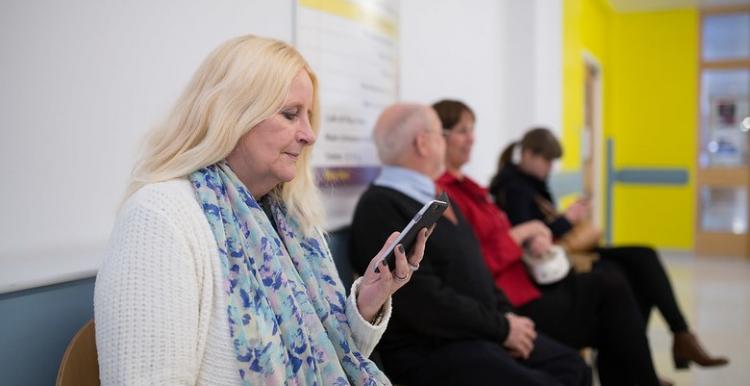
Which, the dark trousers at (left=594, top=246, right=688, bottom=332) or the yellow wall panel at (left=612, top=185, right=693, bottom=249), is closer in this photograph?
the dark trousers at (left=594, top=246, right=688, bottom=332)

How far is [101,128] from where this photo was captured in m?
1.62

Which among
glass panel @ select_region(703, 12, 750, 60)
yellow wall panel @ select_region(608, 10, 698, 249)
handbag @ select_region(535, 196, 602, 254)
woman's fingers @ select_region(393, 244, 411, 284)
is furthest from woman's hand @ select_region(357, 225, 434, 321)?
glass panel @ select_region(703, 12, 750, 60)

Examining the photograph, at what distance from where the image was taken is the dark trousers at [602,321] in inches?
117

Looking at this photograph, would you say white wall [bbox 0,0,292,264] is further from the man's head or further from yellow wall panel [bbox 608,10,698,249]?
yellow wall panel [bbox 608,10,698,249]

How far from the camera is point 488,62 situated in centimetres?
473

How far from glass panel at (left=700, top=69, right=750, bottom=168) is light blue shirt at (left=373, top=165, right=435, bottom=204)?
7.62m

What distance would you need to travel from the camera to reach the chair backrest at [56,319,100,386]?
52.6 inches

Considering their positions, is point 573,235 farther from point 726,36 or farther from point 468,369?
point 726,36

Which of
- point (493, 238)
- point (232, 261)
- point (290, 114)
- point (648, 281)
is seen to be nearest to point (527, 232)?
point (493, 238)

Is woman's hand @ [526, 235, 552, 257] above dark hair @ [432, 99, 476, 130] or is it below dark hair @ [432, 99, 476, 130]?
below

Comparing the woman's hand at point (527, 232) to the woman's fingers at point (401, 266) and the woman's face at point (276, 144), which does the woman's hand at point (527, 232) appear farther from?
the woman's face at point (276, 144)

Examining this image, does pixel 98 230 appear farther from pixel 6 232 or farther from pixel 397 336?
pixel 397 336

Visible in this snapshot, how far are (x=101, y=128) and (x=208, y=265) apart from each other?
51 centimetres

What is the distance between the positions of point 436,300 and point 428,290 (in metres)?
0.04
